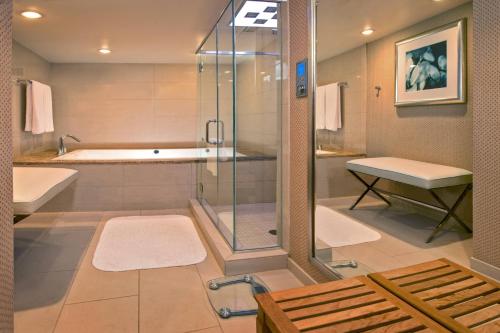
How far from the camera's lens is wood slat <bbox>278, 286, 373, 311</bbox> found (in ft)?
4.13

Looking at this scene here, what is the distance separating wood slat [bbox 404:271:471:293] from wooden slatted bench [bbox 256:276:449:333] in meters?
0.08

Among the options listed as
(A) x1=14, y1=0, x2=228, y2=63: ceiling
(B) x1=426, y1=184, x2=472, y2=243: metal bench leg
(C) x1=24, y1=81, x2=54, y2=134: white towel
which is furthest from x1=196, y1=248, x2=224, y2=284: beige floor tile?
(C) x1=24, y1=81, x2=54, y2=134: white towel

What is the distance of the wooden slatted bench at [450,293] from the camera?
111 centimetres

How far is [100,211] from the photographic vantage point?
428 centimetres

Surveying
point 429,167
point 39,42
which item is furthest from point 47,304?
point 39,42

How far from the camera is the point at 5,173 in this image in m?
1.43

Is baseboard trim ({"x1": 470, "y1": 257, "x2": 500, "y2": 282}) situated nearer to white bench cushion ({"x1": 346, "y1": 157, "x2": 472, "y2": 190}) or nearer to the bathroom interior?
the bathroom interior

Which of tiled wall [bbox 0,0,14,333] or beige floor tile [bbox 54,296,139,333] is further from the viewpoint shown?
beige floor tile [bbox 54,296,139,333]

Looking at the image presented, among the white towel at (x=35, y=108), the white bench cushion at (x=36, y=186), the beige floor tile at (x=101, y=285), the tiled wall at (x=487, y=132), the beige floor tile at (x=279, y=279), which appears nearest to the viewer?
the tiled wall at (x=487, y=132)

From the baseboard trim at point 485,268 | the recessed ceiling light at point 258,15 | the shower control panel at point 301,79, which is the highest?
the recessed ceiling light at point 258,15

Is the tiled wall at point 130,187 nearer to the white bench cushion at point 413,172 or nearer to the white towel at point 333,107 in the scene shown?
the white towel at point 333,107

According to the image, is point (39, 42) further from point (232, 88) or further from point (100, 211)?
point (232, 88)

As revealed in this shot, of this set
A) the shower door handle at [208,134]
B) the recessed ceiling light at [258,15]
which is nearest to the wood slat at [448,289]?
the recessed ceiling light at [258,15]

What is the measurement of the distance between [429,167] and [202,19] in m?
2.62
